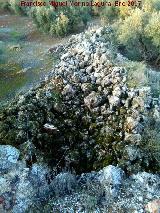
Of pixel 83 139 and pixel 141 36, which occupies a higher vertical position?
pixel 141 36

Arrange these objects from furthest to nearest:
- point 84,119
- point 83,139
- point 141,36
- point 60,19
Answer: point 60,19 < point 141,36 < point 84,119 < point 83,139

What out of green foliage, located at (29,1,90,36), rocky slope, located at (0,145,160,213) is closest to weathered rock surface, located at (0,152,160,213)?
rocky slope, located at (0,145,160,213)

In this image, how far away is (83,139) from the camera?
22.5m

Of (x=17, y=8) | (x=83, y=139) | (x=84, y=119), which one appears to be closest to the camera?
(x=83, y=139)

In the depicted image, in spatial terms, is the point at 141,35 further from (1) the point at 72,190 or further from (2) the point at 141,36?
(1) the point at 72,190

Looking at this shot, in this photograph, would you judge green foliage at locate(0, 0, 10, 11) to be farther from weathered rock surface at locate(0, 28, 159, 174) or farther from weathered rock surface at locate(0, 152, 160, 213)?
weathered rock surface at locate(0, 152, 160, 213)

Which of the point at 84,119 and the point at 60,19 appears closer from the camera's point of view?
the point at 84,119

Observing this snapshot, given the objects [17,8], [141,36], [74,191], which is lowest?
[74,191]

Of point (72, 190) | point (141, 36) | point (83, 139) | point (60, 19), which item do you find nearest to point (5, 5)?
point (60, 19)

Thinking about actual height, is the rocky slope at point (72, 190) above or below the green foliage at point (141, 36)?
below

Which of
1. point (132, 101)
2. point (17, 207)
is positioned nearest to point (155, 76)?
point (132, 101)

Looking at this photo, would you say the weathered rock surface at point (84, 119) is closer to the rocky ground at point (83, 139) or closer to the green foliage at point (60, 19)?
the rocky ground at point (83, 139)

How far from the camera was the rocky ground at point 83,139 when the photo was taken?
18.1 m

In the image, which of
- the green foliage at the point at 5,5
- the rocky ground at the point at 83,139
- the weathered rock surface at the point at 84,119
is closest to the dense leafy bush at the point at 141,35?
the rocky ground at the point at 83,139
